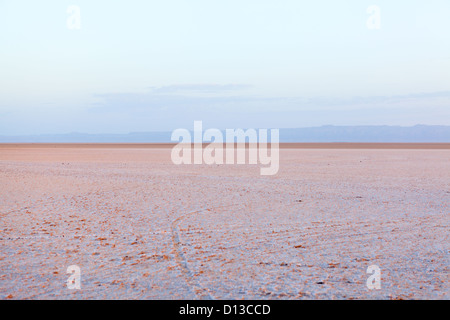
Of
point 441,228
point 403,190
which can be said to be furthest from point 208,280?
point 403,190

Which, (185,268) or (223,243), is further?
(223,243)

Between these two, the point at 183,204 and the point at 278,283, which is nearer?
the point at 278,283

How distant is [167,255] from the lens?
617 cm

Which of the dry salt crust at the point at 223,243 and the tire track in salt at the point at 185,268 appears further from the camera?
the dry salt crust at the point at 223,243

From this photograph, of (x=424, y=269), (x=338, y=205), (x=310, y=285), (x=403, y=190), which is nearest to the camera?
(x=310, y=285)

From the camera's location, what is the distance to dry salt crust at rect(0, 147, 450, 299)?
16.2ft

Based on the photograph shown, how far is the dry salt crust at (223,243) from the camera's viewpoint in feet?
16.2

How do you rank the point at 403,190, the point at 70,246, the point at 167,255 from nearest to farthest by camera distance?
the point at 167,255 < the point at 70,246 < the point at 403,190

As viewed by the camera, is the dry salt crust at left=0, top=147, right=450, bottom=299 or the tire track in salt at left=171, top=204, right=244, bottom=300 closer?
the tire track in salt at left=171, top=204, right=244, bottom=300

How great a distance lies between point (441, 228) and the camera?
798 cm

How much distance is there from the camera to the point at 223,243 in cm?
693
